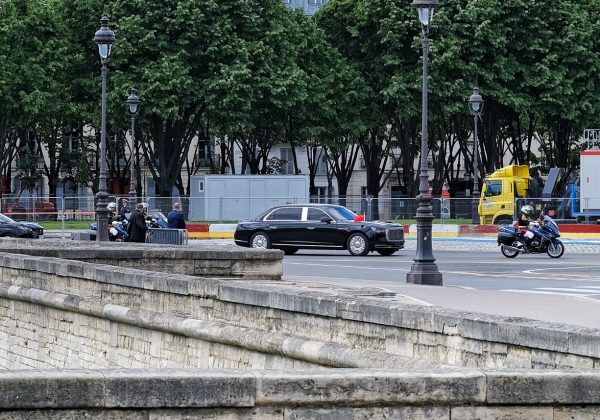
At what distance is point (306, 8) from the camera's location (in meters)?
105

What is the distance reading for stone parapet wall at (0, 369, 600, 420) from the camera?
22.4 feet

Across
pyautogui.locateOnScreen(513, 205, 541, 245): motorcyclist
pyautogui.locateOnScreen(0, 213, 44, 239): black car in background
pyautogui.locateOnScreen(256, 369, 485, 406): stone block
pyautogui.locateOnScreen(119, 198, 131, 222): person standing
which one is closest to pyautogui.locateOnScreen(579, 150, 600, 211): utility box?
pyautogui.locateOnScreen(119, 198, 131, 222): person standing

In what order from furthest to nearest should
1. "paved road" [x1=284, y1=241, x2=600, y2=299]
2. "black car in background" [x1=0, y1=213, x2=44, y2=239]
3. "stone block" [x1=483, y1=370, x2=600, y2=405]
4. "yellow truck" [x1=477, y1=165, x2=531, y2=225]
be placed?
"yellow truck" [x1=477, y1=165, x2=531, y2=225] < "black car in background" [x1=0, y1=213, x2=44, y2=239] < "paved road" [x1=284, y1=241, x2=600, y2=299] < "stone block" [x1=483, y1=370, x2=600, y2=405]

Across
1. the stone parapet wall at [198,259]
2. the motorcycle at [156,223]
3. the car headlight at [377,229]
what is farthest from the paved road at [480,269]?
the motorcycle at [156,223]

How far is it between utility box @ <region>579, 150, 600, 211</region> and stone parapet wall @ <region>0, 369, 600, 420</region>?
51.9m

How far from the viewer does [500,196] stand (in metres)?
60.8

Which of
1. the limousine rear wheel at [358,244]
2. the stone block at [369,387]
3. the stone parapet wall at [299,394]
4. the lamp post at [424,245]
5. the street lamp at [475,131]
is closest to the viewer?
the stone parapet wall at [299,394]

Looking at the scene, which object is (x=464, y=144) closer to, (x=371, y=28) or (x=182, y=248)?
(x=371, y=28)

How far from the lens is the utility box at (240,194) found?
213 ft

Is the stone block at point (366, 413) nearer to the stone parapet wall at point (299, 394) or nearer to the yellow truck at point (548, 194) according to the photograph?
the stone parapet wall at point (299, 394)

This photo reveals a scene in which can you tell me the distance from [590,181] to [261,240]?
20632 millimetres

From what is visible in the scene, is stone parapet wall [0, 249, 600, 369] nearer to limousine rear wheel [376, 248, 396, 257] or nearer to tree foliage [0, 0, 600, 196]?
limousine rear wheel [376, 248, 396, 257]

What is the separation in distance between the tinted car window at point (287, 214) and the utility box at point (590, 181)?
19371 mm

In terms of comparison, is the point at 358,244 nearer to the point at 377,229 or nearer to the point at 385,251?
the point at 377,229
